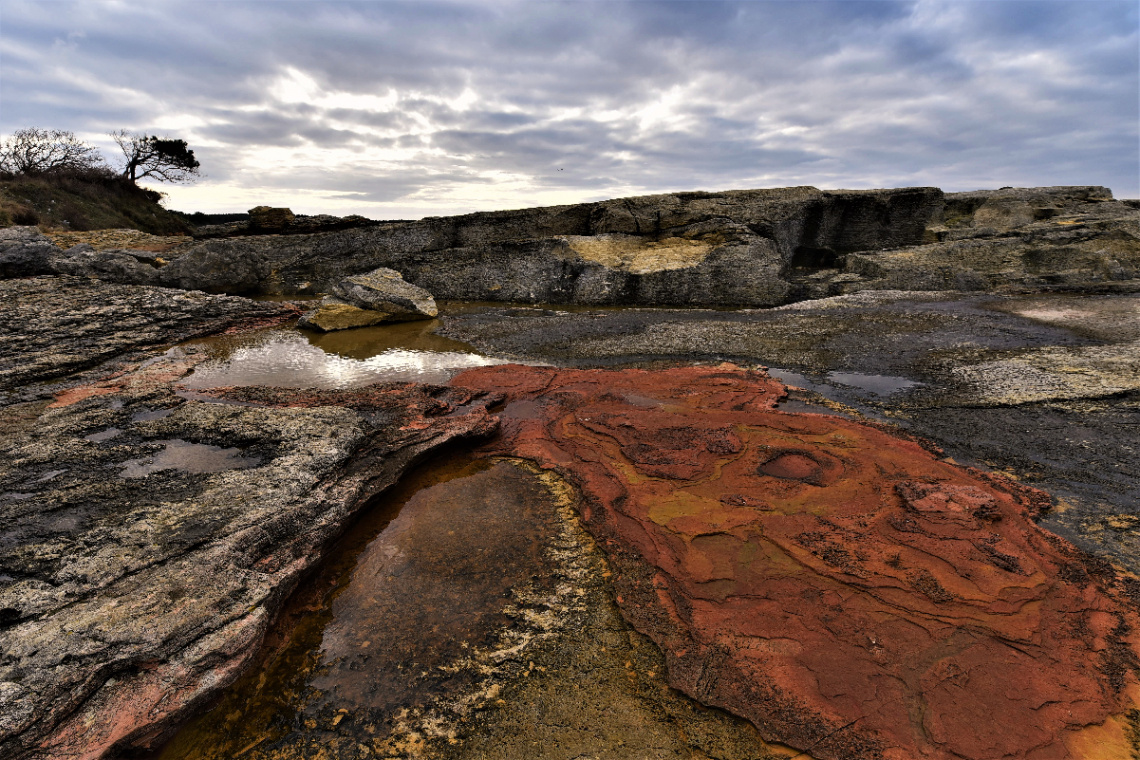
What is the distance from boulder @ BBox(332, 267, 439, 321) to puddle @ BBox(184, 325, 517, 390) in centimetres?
78

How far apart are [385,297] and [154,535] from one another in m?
7.80

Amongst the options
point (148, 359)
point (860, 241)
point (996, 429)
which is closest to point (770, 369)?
point (996, 429)

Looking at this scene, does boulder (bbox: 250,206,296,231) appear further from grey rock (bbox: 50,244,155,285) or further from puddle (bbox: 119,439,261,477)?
puddle (bbox: 119,439,261,477)

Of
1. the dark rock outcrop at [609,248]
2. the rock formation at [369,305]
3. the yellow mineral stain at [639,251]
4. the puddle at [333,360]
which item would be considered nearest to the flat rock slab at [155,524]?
the puddle at [333,360]

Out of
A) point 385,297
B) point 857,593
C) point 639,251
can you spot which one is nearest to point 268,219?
point 385,297

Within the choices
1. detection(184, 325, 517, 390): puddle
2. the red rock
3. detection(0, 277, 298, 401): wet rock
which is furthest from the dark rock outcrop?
the red rock

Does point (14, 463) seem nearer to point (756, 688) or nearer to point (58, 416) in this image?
point (58, 416)

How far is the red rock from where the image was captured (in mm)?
1932

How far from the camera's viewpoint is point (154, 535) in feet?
8.75

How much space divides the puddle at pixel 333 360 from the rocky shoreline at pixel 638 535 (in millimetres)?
521

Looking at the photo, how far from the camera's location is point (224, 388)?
5566 mm

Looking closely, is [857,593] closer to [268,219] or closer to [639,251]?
[639,251]

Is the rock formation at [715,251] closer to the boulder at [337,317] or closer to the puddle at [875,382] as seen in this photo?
the boulder at [337,317]

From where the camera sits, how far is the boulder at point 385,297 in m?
9.81
